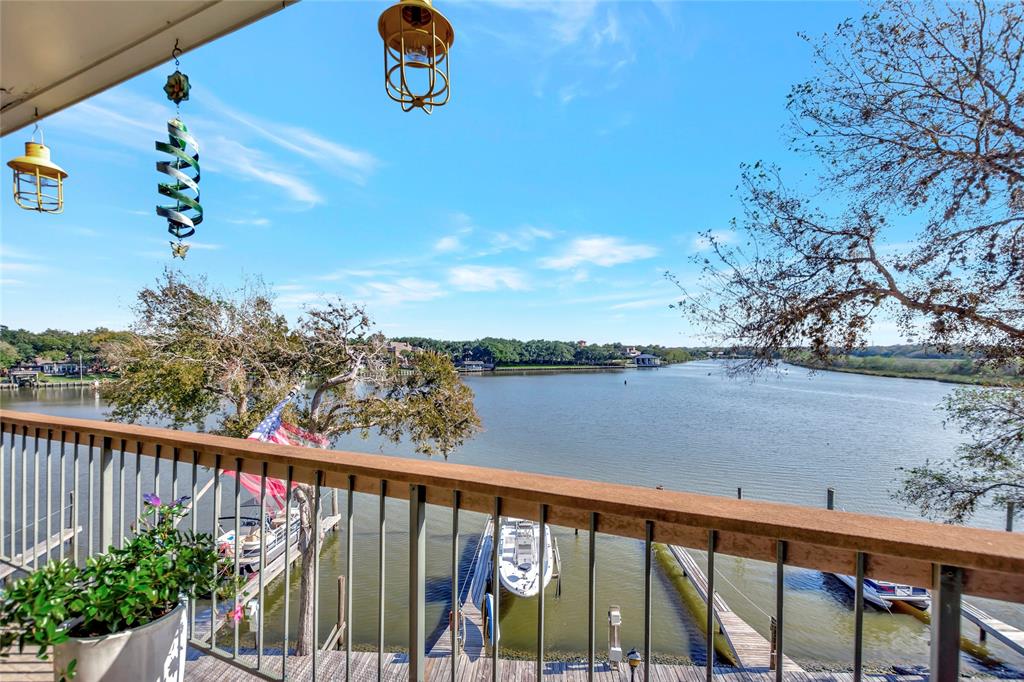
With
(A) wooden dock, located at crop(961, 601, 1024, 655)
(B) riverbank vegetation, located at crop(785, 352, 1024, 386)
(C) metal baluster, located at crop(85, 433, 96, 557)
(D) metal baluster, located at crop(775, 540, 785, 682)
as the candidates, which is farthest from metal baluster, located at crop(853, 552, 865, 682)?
(B) riverbank vegetation, located at crop(785, 352, 1024, 386)

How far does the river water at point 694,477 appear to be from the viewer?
346 inches

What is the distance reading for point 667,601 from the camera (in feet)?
32.3

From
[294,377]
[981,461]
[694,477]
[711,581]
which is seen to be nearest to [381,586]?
[711,581]

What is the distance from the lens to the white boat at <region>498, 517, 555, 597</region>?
30.4 ft

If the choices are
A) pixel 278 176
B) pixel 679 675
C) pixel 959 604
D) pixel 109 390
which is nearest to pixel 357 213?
pixel 278 176

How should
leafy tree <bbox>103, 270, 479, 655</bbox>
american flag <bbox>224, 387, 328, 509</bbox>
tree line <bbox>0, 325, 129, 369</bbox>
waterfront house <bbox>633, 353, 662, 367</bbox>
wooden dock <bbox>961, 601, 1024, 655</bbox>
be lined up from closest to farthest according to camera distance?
wooden dock <bbox>961, 601, 1024, 655</bbox> → american flag <bbox>224, 387, 328, 509</bbox> → leafy tree <bbox>103, 270, 479, 655</bbox> → tree line <bbox>0, 325, 129, 369</bbox> → waterfront house <bbox>633, 353, 662, 367</bbox>

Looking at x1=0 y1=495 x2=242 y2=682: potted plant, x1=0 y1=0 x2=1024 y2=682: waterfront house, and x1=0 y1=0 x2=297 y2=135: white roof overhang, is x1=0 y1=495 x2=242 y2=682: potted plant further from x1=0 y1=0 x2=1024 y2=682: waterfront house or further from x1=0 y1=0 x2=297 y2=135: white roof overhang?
x1=0 y1=0 x2=297 y2=135: white roof overhang

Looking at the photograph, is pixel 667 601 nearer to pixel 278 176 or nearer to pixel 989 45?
pixel 989 45

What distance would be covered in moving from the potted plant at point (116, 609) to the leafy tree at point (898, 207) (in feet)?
18.7

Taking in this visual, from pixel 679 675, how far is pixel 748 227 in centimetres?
507

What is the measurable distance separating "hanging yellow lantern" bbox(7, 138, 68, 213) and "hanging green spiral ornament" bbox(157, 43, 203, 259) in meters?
0.77

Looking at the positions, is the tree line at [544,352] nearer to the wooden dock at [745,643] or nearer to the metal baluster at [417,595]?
the wooden dock at [745,643]

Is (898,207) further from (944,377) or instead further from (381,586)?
(381,586)

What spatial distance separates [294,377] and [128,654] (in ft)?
28.2
